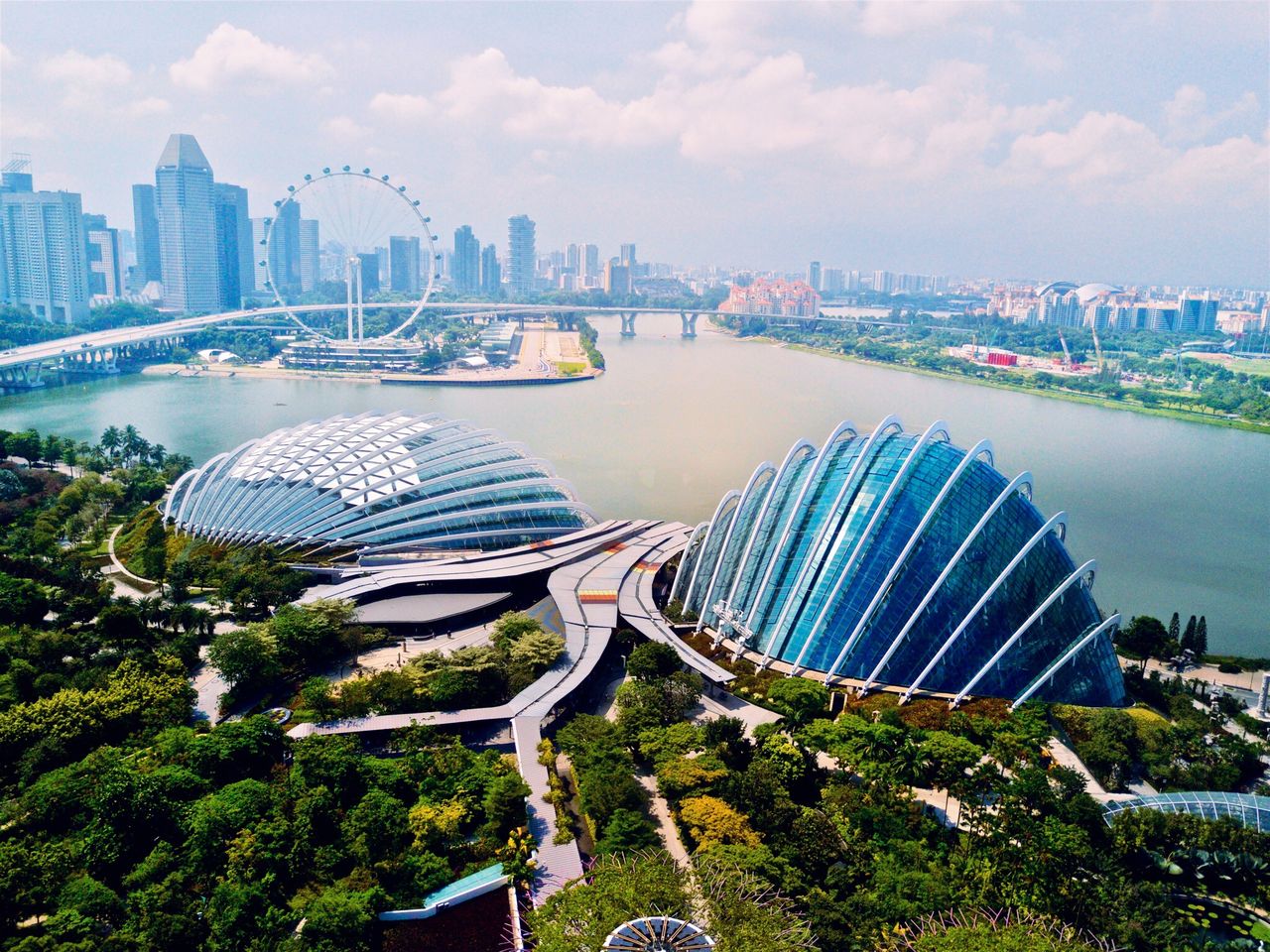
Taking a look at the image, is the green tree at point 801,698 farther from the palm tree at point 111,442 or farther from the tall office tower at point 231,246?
the tall office tower at point 231,246

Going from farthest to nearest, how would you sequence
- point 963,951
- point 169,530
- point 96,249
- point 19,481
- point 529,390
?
point 96,249, point 529,390, point 19,481, point 169,530, point 963,951

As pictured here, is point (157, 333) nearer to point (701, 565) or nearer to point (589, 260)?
point (701, 565)

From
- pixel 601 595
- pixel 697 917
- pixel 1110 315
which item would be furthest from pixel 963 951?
pixel 1110 315

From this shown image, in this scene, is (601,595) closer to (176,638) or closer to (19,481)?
(176,638)

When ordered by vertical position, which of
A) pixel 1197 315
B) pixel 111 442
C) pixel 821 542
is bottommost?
pixel 111 442

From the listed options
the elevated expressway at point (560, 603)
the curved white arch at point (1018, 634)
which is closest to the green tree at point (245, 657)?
the elevated expressway at point (560, 603)

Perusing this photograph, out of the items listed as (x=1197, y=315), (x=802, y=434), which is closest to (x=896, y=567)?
(x=802, y=434)
